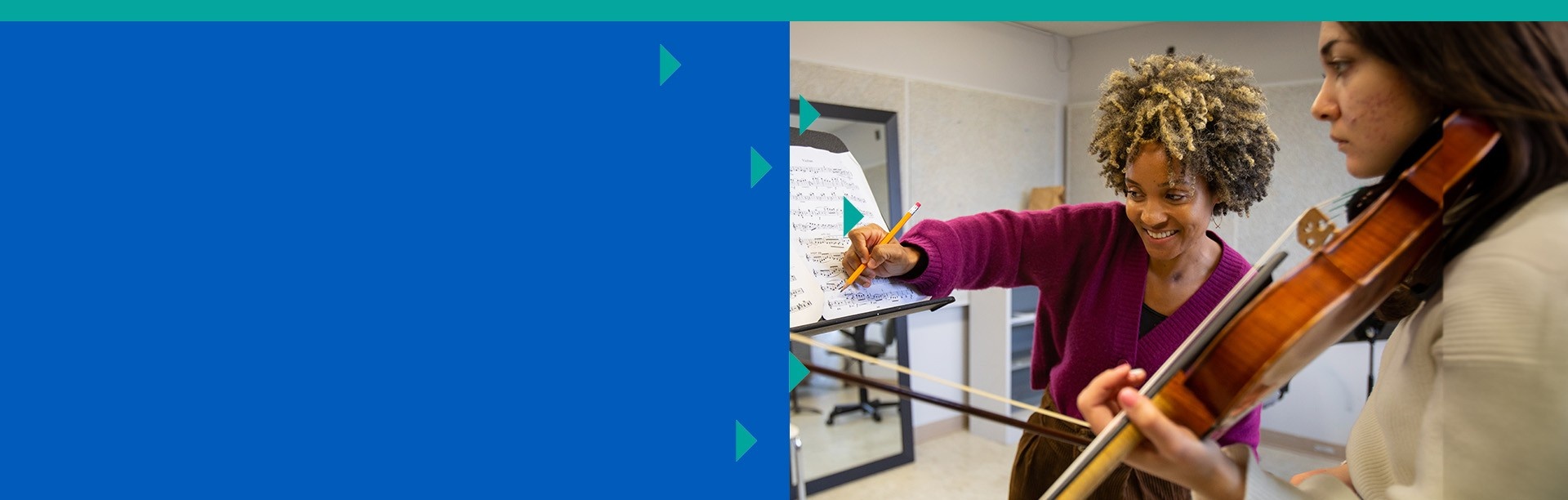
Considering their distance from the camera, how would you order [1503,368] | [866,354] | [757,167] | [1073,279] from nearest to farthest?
[1503,368] < [1073,279] < [757,167] < [866,354]

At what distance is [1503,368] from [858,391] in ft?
2.58

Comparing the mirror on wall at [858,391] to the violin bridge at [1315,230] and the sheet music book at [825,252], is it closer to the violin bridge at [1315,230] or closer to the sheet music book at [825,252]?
the sheet music book at [825,252]

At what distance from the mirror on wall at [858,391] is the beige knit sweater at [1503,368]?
28.2 inches

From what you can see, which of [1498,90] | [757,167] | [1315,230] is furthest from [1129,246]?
[757,167]

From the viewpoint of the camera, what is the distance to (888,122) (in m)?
1.21

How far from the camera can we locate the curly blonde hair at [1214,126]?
2.41ft

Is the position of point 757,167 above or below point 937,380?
above

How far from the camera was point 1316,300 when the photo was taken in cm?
58

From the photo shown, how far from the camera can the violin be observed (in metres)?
0.56

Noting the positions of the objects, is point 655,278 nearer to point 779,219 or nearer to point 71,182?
point 779,219

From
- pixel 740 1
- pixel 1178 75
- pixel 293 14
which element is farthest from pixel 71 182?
pixel 1178 75

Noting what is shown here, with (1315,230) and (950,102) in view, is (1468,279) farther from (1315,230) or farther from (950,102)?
(950,102)

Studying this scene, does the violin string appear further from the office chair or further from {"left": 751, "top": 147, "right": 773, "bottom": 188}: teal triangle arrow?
{"left": 751, "top": 147, "right": 773, "bottom": 188}: teal triangle arrow

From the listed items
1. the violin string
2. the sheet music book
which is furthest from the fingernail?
the sheet music book
